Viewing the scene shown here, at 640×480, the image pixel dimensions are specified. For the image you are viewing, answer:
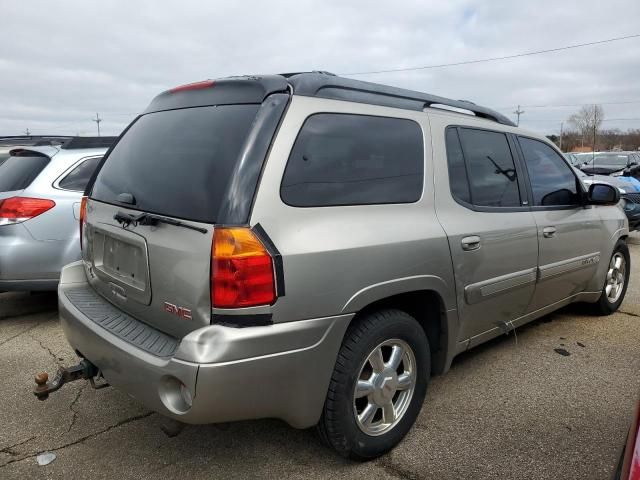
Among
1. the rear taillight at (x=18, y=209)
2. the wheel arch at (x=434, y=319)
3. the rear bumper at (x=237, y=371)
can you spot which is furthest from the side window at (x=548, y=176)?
the rear taillight at (x=18, y=209)

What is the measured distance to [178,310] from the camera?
217 cm

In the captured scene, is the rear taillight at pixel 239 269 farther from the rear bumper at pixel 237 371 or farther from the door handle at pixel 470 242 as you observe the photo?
the door handle at pixel 470 242

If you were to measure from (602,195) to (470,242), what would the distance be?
5.98ft

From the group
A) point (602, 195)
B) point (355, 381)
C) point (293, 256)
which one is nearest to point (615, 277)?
point (602, 195)

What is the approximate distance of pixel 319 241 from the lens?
2.17m

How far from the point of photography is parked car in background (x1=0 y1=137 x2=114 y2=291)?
4180 mm

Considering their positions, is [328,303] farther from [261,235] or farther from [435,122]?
[435,122]

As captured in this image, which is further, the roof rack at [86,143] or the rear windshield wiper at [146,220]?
the roof rack at [86,143]

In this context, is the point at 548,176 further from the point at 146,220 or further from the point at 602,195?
the point at 146,220

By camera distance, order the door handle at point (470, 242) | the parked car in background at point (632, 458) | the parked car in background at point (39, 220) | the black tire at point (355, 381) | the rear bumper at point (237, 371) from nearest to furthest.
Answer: the parked car in background at point (632, 458) < the rear bumper at point (237, 371) < the black tire at point (355, 381) < the door handle at point (470, 242) < the parked car in background at point (39, 220)

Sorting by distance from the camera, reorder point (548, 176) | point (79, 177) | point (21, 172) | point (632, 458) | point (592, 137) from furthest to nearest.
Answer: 1. point (592, 137)
2. point (79, 177)
3. point (21, 172)
4. point (548, 176)
5. point (632, 458)

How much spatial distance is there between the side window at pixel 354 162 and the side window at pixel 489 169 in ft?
1.57

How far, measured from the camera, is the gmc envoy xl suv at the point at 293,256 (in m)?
2.05

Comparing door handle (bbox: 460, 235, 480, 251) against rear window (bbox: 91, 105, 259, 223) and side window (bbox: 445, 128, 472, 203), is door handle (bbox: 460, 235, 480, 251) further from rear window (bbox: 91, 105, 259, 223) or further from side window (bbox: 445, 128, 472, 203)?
rear window (bbox: 91, 105, 259, 223)
